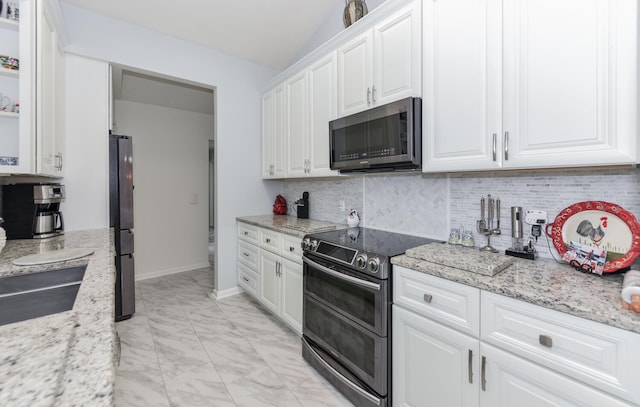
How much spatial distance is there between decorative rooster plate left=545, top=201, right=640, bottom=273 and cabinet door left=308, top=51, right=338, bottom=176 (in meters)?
1.52

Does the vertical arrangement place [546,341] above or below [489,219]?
below

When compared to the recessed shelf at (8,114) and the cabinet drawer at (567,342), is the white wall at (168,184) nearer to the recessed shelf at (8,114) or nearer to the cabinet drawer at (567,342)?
the recessed shelf at (8,114)

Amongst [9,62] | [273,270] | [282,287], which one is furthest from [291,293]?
[9,62]

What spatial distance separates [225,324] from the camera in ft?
8.88

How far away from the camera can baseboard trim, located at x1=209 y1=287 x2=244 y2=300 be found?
3318 mm

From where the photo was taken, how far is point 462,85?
1543mm

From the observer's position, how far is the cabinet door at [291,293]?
2.35 metres

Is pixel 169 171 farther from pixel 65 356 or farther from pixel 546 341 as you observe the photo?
pixel 546 341

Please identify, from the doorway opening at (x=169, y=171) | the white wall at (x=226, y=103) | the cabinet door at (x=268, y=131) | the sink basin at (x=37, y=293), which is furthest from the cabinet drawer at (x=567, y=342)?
the doorway opening at (x=169, y=171)

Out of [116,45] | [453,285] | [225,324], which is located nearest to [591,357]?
[453,285]

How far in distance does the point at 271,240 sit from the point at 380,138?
1.40 meters

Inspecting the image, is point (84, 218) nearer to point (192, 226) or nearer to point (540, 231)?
point (192, 226)

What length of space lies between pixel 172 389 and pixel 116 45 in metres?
2.87

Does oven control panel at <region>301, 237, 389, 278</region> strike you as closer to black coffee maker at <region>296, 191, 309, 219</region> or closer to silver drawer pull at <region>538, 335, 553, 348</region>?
silver drawer pull at <region>538, 335, 553, 348</region>
